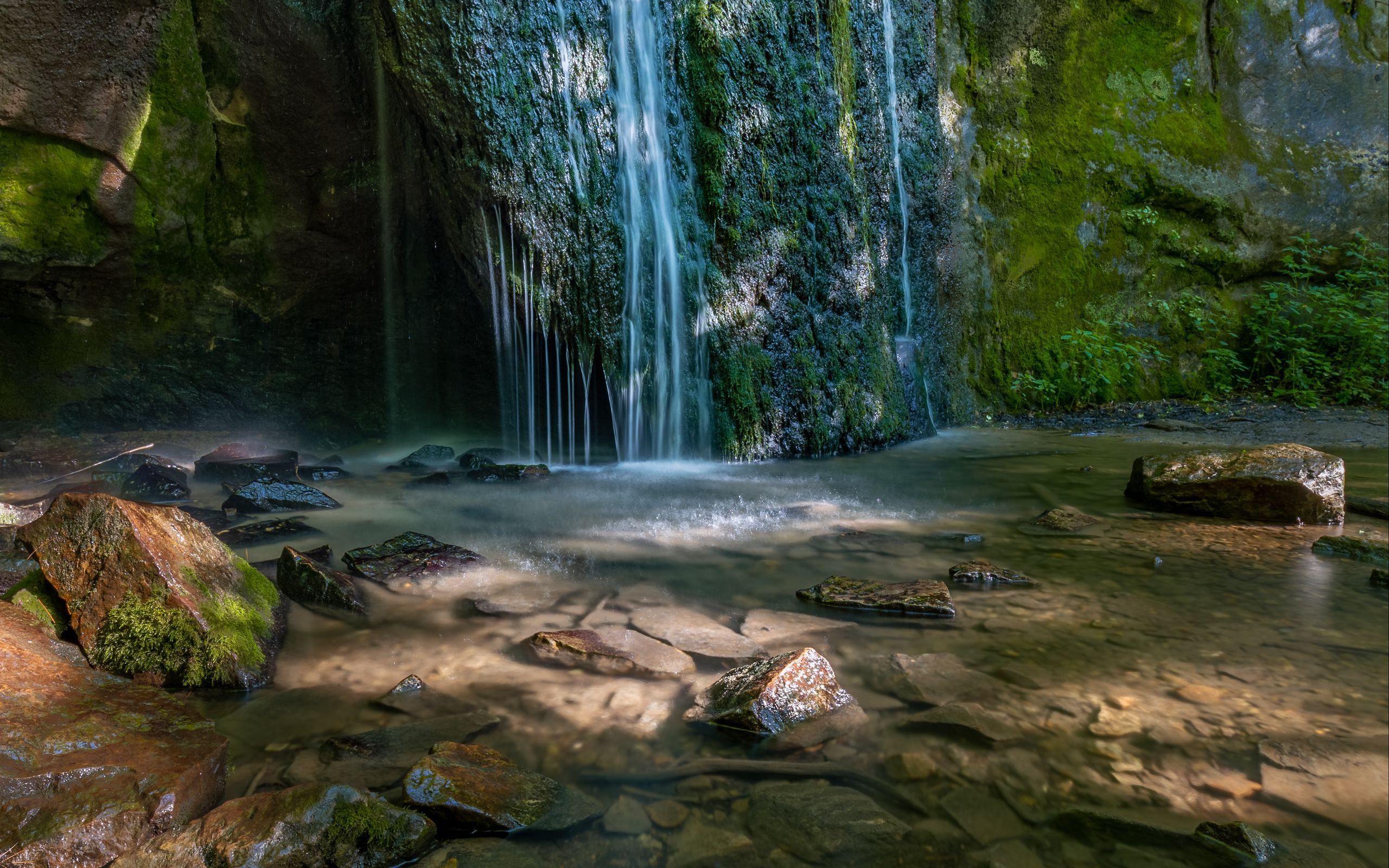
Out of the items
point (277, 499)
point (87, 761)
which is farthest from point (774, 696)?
point (277, 499)

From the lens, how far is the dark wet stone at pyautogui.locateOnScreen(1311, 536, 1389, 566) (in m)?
2.92

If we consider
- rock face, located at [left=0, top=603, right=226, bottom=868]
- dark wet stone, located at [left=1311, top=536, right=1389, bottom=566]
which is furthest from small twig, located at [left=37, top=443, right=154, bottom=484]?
dark wet stone, located at [left=1311, top=536, right=1389, bottom=566]

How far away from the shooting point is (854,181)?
645cm

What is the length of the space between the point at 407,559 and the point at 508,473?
6.84 feet

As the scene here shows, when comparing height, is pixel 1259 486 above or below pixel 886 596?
above

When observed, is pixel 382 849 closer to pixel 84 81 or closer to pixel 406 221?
pixel 84 81

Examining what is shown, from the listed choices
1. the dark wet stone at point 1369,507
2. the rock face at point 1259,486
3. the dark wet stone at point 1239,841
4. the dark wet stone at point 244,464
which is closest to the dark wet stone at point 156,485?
the dark wet stone at point 244,464

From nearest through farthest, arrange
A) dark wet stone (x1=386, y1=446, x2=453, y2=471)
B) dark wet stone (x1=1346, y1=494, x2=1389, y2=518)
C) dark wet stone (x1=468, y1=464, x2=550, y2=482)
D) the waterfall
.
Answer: dark wet stone (x1=1346, y1=494, x2=1389, y2=518), dark wet stone (x1=468, y1=464, x2=550, y2=482), the waterfall, dark wet stone (x1=386, y1=446, x2=453, y2=471)

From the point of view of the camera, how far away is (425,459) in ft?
18.7

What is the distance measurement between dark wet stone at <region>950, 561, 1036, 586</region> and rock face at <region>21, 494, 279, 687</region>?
214cm

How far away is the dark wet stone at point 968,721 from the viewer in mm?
1719

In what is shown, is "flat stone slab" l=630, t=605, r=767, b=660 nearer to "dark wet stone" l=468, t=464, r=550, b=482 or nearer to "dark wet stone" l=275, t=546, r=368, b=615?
"dark wet stone" l=275, t=546, r=368, b=615

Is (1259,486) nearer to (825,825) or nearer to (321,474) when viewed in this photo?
(825,825)

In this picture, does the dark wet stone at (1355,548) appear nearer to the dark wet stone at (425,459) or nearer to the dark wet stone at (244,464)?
the dark wet stone at (425,459)
